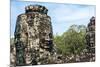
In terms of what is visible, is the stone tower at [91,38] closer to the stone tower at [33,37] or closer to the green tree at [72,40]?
the green tree at [72,40]

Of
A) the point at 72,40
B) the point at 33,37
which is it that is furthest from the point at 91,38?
the point at 33,37

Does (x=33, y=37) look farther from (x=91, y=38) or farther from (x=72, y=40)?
(x=91, y=38)

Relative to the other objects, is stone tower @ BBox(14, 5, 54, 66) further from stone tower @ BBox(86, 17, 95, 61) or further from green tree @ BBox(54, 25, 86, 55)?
stone tower @ BBox(86, 17, 95, 61)

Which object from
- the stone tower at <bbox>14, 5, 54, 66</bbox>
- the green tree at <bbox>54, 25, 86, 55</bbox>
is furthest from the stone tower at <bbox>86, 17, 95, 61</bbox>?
the stone tower at <bbox>14, 5, 54, 66</bbox>

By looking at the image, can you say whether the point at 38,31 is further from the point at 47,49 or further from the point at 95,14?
the point at 95,14

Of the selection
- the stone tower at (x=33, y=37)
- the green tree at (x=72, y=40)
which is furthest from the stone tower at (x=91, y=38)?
the stone tower at (x=33, y=37)
